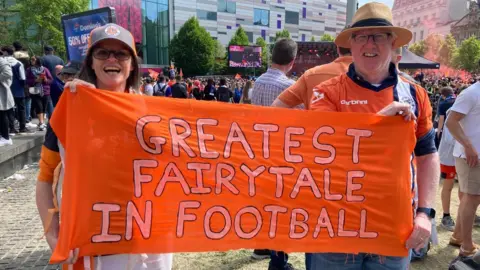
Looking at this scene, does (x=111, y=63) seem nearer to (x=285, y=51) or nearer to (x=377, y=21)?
(x=377, y=21)

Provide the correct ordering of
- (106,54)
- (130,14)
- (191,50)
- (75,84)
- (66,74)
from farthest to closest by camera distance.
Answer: (191,50)
(130,14)
(66,74)
(106,54)
(75,84)

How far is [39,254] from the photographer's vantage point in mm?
3861

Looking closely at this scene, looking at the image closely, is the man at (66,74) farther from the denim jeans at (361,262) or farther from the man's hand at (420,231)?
the man's hand at (420,231)

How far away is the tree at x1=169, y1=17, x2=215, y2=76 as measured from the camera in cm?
5625

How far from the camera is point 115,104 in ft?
6.28

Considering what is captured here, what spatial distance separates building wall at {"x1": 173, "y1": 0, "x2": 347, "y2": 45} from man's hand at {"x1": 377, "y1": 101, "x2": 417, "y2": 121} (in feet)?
232

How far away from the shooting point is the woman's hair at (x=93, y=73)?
1960 millimetres

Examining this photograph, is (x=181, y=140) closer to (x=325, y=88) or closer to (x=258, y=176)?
(x=258, y=176)

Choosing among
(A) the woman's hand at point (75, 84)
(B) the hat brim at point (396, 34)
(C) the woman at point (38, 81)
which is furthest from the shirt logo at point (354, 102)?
(C) the woman at point (38, 81)

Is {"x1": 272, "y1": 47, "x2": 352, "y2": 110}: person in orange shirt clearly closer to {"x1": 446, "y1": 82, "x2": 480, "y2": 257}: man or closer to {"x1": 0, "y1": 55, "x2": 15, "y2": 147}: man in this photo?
{"x1": 446, "y1": 82, "x2": 480, "y2": 257}: man

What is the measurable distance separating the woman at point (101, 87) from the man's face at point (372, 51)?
122cm

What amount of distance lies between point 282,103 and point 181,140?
1094mm

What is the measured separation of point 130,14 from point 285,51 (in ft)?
171

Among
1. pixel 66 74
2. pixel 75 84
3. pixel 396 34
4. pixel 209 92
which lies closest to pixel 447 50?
pixel 209 92
